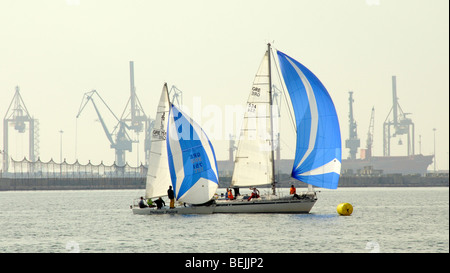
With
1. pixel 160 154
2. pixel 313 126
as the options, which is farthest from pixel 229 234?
pixel 160 154

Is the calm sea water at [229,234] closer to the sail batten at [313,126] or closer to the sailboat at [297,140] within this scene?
the sailboat at [297,140]

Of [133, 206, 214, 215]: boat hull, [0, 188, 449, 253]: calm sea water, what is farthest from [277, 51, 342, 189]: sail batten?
[133, 206, 214, 215]: boat hull

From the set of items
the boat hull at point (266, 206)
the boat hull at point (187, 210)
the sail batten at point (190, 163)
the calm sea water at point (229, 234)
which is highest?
the sail batten at point (190, 163)

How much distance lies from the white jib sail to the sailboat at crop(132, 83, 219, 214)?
145cm

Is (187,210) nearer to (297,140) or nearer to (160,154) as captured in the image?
(160,154)

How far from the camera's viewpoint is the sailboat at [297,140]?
3881 centimetres

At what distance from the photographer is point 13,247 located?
29.5 m

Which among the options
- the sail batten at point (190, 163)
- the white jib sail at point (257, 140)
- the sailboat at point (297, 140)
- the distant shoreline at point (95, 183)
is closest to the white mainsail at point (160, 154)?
the sail batten at point (190, 163)

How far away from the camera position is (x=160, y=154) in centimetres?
4100

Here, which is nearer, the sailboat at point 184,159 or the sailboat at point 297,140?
the sailboat at point 297,140

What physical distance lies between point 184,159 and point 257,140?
367 centimetres

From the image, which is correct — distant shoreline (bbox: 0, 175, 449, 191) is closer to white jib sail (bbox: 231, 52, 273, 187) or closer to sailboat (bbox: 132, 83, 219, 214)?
sailboat (bbox: 132, 83, 219, 214)

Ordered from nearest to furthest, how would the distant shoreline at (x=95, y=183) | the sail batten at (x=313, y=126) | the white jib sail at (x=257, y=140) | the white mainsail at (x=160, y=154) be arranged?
the sail batten at (x=313, y=126) < the white jib sail at (x=257, y=140) < the white mainsail at (x=160, y=154) < the distant shoreline at (x=95, y=183)
